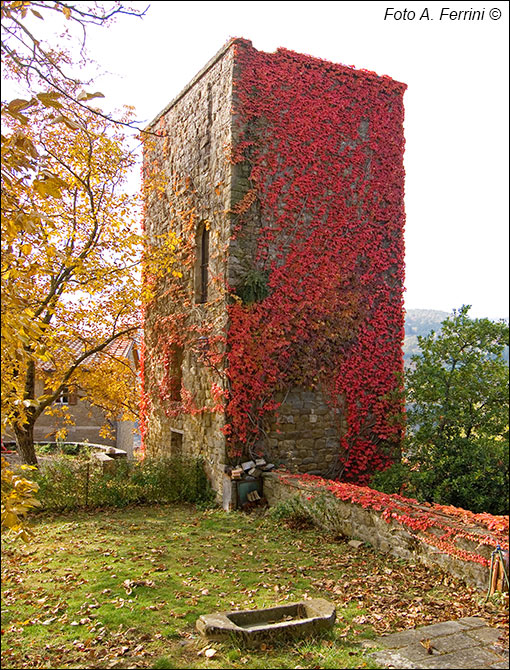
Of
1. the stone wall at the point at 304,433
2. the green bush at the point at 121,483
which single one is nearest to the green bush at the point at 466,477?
the stone wall at the point at 304,433

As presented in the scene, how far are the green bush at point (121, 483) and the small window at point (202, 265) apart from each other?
3.28 metres

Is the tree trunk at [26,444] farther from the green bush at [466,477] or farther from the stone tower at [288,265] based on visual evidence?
the green bush at [466,477]

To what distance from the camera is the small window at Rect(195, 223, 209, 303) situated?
11.7 meters

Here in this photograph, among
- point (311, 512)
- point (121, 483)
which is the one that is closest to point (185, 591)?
point (311, 512)

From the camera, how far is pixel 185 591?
608 centimetres

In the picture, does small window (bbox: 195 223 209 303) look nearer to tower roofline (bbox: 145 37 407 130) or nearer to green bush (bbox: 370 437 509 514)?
tower roofline (bbox: 145 37 407 130)

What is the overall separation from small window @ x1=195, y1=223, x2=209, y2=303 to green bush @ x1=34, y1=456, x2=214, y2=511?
10.8 ft

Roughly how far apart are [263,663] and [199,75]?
36.5 feet

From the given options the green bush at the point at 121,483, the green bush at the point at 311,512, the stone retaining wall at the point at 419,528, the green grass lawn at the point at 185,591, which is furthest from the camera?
the green bush at the point at 121,483

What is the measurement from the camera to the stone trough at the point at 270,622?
15.6 ft

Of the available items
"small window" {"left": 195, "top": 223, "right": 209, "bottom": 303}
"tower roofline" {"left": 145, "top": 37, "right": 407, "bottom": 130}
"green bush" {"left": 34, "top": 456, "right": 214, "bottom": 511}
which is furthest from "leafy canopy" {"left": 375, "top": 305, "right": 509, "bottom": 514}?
"tower roofline" {"left": 145, "top": 37, "right": 407, "bottom": 130}

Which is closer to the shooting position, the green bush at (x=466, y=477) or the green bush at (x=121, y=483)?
the green bush at (x=466, y=477)

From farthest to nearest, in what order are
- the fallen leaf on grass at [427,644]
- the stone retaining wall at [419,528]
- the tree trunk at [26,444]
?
1. the tree trunk at [26,444]
2. the stone retaining wall at [419,528]
3. the fallen leaf on grass at [427,644]

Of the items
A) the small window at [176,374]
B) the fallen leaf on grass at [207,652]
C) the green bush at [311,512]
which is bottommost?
the fallen leaf on grass at [207,652]
